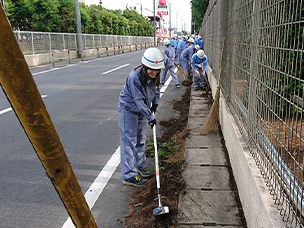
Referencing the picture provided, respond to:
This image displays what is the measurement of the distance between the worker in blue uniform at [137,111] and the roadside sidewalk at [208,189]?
0.69 meters

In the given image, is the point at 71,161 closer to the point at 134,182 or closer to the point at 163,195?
the point at 134,182

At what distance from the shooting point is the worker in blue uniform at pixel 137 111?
13.4ft

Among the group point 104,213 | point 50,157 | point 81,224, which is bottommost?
point 104,213

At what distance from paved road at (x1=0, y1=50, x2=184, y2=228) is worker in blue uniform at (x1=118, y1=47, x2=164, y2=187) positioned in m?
0.30

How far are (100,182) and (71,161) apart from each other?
2.83 feet

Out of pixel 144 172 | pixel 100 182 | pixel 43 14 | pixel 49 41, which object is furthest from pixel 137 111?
pixel 43 14

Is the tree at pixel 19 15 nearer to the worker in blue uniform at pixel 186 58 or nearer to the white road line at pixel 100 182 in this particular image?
the worker in blue uniform at pixel 186 58

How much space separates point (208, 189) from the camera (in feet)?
12.6

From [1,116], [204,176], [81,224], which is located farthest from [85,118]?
[81,224]

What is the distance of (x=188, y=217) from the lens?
10.7 ft

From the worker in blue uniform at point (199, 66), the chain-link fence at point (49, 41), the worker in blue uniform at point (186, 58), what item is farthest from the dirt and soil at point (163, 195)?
the chain-link fence at point (49, 41)

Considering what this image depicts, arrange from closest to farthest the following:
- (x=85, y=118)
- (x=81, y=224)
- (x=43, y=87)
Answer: (x=81, y=224) → (x=85, y=118) → (x=43, y=87)

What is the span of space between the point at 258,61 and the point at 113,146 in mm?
3393

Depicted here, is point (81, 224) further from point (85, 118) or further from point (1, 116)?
point (1, 116)
